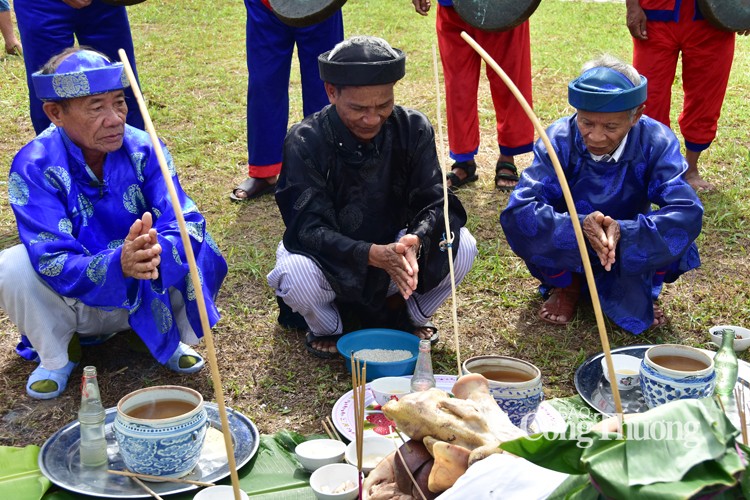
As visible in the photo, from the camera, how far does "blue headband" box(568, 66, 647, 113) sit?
12.0 ft

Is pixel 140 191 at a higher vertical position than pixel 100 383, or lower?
higher

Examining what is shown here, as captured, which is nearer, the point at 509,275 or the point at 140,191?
the point at 140,191

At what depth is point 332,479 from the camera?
2.71 meters

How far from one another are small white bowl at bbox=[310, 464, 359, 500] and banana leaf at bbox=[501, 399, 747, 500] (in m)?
1.03

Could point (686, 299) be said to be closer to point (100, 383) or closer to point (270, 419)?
point (270, 419)

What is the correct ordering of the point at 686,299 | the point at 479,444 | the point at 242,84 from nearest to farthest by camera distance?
the point at 479,444
the point at 686,299
the point at 242,84

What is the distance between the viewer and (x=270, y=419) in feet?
11.0

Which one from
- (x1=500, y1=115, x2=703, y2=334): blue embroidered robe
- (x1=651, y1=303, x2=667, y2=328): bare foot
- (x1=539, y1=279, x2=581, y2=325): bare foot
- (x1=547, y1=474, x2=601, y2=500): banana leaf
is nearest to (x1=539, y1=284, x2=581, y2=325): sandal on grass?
(x1=539, y1=279, x2=581, y2=325): bare foot

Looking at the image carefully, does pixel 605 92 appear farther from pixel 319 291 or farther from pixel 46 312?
pixel 46 312

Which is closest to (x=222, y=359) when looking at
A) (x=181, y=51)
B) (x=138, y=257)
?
(x=138, y=257)

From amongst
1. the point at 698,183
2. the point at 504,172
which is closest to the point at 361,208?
the point at 504,172

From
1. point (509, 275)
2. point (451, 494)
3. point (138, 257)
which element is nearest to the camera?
point (451, 494)

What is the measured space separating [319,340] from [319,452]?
37.1 inches

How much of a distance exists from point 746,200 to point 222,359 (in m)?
3.40
